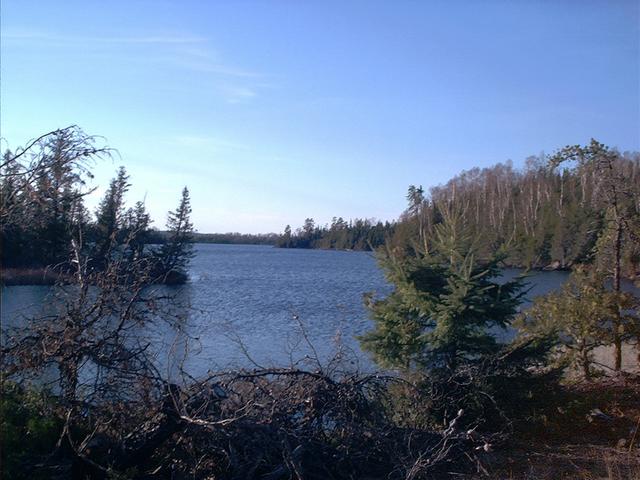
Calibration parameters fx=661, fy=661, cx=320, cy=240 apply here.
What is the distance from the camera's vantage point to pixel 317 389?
6930 mm

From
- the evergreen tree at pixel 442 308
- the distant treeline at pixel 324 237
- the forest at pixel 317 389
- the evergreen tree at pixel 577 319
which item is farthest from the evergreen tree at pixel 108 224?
the distant treeline at pixel 324 237

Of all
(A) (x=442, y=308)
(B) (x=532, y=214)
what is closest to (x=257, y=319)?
(A) (x=442, y=308)

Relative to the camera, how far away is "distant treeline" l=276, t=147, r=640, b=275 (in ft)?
37.2

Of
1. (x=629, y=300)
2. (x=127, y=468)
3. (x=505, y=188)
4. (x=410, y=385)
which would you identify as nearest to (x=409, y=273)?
(x=410, y=385)

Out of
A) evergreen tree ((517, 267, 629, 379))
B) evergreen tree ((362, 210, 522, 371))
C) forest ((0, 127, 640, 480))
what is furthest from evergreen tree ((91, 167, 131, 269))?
Result: evergreen tree ((517, 267, 629, 379))

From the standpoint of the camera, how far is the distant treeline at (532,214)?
11.3 m

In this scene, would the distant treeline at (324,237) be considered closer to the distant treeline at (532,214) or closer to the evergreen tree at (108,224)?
the distant treeline at (532,214)

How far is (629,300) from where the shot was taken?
10312 mm

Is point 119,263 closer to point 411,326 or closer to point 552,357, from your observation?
point 411,326

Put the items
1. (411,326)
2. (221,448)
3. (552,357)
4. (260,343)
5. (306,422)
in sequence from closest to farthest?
(221,448) < (306,422) < (411,326) < (552,357) < (260,343)

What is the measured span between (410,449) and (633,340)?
662 centimetres

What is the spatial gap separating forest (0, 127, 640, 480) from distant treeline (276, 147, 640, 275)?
1.27 m

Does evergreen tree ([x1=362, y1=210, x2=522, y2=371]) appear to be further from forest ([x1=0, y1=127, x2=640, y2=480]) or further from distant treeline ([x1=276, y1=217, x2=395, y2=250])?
distant treeline ([x1=276, y1=217, x2=395, y2=250])

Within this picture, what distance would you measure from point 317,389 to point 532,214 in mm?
59295
